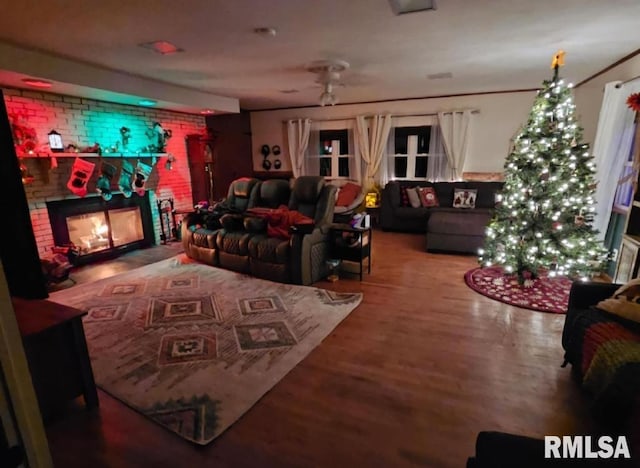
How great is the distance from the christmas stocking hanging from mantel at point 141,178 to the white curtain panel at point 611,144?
20.2 feet

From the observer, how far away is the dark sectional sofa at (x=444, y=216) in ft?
15.0

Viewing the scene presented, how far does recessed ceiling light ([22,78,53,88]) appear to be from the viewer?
3.25 metres

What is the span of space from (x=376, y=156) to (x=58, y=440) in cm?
606

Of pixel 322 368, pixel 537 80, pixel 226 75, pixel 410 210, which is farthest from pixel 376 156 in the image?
pixel 322 368

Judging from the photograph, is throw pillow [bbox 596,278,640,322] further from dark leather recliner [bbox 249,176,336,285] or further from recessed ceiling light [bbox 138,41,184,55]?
recessed ceiling light [bbox 138,41,184,55]

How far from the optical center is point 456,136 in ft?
19.5

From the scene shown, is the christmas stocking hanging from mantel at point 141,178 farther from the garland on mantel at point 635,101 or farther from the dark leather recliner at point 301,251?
the garland on mantel at point 635,101

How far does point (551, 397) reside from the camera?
1.92m

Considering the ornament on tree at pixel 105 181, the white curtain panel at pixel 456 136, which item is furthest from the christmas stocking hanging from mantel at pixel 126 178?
the white curtain panel at pixel 456 136

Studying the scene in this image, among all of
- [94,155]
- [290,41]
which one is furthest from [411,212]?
[94,155]

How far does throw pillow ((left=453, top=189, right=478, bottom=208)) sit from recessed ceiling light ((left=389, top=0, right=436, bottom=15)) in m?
3.86

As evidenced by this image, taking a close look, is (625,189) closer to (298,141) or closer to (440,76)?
(440,76)

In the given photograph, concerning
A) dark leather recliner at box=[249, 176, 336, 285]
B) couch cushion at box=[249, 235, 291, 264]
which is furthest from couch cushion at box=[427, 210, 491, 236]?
couch cushion at box=[249, 235, 291, 264]

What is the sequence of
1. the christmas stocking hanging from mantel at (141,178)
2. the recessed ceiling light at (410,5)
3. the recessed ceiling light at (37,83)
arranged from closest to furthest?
the recessed ceiling light at (410,5), the recessed ceiling light at (37,83), the christmas stocking hanging from mantel at (141,178)
